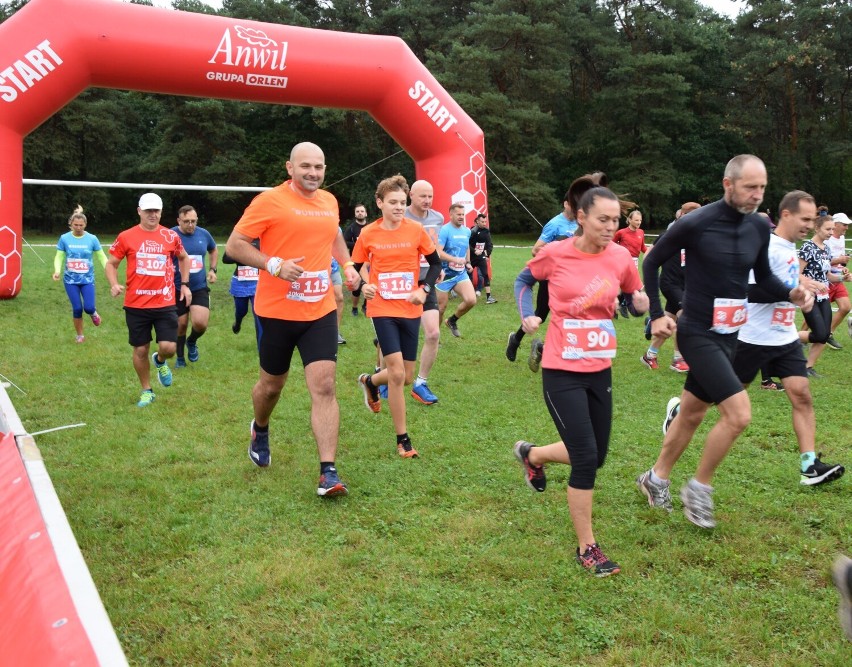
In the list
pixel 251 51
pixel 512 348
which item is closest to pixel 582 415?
pixel 512 348

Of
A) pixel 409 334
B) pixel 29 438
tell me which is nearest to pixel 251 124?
pixel 409 334

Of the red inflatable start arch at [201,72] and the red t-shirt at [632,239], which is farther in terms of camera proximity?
the red t-shirt at [632,239]

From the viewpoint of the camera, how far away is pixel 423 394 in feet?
25.2

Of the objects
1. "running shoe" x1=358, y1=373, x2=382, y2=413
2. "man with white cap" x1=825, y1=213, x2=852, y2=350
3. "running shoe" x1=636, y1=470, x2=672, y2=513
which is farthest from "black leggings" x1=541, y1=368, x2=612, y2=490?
"man with white cap" x1=825, y1=213, x2=852, y2=350

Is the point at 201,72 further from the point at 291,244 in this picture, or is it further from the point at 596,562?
the point at 596,562

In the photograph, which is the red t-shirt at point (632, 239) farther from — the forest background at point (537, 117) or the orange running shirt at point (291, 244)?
the forest background at point (537, 117)

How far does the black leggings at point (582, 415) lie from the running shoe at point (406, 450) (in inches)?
79.3

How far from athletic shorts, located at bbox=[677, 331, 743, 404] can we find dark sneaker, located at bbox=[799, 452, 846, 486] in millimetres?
1222

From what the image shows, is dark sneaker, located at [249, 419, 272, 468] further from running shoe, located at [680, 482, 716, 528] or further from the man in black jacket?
the man in black jacket

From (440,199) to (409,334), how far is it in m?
9.43

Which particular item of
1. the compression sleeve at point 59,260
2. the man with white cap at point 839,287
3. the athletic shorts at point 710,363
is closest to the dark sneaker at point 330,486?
the athletic shorts at point 710,363

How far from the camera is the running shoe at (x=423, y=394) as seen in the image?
25.1ft

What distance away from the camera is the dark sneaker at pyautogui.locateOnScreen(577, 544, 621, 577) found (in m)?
3.93

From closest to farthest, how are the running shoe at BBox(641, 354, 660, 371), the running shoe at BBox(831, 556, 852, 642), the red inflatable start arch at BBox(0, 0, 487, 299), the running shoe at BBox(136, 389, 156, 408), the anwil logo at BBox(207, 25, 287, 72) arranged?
the running shoe at BBox(831, 556, 852, 642)
the running shoe at BBox(136, 389, 156, 408)
the running shoe at BBox(641, 354, 660, 371)
the red inflatable start arch at BBox(0, 0, 487, 299)
the anwil logo at BBox(207, 25, 287, 72)
